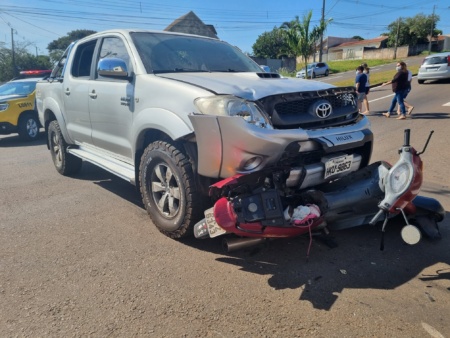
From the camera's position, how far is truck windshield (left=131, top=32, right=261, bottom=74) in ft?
13.8

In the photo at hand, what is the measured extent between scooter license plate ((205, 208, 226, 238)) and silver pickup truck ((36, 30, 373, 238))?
0.28m

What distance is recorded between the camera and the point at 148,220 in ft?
14.1

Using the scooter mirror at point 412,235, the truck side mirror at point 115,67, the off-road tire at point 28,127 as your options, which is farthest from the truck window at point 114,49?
the off-road tire at point 28,127

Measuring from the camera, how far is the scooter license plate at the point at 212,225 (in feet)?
10.1

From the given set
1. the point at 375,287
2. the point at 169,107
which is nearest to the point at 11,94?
the point at 169,107

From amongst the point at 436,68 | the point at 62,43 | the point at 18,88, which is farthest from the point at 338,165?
the point at 62,43

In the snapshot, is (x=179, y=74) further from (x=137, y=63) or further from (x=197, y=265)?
(x=197, y=265)

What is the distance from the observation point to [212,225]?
3127mm

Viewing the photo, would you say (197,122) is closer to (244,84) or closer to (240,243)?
(244,84)

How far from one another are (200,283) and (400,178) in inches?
68.6

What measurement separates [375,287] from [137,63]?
120 inches

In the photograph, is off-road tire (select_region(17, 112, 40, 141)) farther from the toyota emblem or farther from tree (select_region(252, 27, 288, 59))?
tree (select_region(252, 27, 288, 59))

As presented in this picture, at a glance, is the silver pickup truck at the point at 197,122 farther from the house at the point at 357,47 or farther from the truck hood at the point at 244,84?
the house at the point at 357,47

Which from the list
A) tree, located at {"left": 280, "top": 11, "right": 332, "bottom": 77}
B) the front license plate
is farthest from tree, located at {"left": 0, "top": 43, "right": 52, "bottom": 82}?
the front license plate
